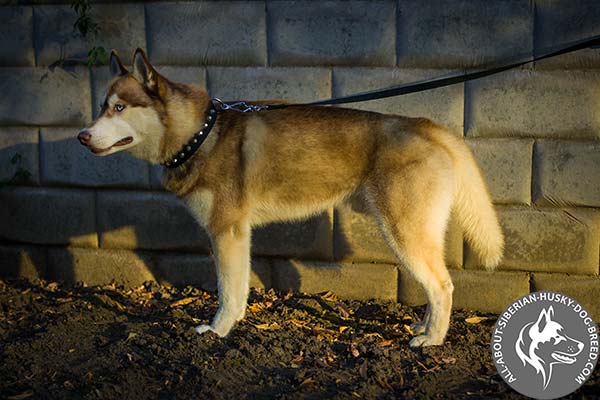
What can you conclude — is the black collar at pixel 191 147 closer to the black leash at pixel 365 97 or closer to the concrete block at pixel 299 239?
the black leash at pixel 365 97

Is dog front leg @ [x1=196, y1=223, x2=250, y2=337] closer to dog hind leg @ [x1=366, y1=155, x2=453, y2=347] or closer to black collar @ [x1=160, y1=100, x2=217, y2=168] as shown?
black collar @ [x1=160, y1=100, x2=217, y2=168]

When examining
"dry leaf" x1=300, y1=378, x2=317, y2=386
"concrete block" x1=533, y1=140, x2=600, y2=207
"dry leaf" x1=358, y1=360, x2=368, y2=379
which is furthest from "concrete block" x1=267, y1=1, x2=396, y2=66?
"dry leaf" x1=300, y1=378, x2=317, y2=386

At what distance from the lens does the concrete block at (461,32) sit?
4.23 meters

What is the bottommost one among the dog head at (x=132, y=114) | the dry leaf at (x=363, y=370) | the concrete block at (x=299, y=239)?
the dry leaf at (x=363, y=370)

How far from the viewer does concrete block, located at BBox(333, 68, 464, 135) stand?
174 inches

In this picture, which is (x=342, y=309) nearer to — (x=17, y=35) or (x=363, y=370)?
(x=363, y=370)

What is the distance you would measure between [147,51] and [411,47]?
1893 mm

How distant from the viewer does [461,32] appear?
4.32 metres

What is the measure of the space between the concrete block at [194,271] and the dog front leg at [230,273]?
847mm

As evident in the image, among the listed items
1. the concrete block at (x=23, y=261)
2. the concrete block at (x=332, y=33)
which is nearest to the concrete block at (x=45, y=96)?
the concrete block at (x=23, y=261)

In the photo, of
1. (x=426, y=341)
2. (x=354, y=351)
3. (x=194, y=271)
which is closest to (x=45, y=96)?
(x=194, y=271)

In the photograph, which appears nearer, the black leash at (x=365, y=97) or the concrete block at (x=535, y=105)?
the black leash at (x=365, y=97)

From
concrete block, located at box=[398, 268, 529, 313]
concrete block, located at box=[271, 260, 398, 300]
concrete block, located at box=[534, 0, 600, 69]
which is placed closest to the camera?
concrete block, located at box=[534, 0, 600, 69]

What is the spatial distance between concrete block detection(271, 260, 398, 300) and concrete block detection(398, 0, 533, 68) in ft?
4.77
